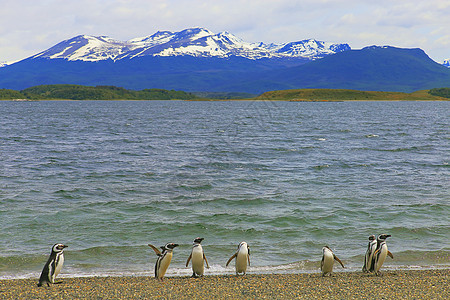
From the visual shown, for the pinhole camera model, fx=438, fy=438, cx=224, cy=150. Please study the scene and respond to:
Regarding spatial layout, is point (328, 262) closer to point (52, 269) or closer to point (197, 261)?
point (197, 261)

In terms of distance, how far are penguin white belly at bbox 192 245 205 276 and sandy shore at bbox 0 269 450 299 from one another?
306 millimetres

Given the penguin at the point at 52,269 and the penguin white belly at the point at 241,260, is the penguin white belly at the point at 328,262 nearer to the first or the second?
the penguin white belly at the point at 241,260

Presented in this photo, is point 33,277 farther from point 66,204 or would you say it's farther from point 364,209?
point 364,209

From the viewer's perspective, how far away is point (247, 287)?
12.0 meters

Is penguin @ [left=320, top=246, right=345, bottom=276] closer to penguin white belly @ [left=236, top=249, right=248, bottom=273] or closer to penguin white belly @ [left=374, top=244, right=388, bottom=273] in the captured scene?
penguin white belly @ [left=374, top=244, right=388, bottom=273]

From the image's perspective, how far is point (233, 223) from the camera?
19.8 meters

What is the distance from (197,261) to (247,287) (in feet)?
6.66

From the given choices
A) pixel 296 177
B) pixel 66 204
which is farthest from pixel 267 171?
pixel 66 204

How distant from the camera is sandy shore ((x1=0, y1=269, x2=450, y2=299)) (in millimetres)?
11195

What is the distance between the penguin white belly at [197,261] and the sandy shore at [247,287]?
31 centimetres

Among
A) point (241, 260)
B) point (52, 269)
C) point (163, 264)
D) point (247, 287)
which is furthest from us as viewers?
point (241, 260)

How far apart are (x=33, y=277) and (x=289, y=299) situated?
8.04m

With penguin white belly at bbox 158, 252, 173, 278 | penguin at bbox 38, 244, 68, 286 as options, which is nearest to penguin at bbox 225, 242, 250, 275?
→ penguin white belly at bbox 158, 252, 173, 278

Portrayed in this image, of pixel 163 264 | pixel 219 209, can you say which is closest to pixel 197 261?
pixel 163 264
